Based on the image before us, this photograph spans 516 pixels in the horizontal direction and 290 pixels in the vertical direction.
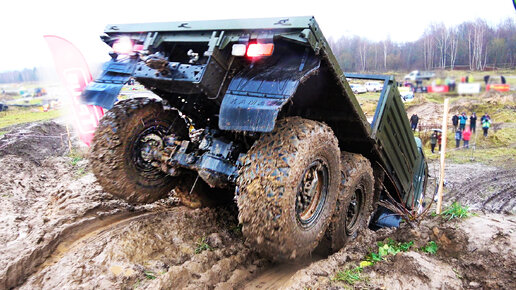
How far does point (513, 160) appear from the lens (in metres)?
11.4

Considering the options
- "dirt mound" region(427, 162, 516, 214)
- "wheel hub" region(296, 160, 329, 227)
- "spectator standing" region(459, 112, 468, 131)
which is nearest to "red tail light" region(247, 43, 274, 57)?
"wheel hub" region(296, 160, 329, 227)

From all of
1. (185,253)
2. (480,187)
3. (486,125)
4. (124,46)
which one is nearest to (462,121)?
(486,125)

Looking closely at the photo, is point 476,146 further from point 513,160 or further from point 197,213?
point 197,213

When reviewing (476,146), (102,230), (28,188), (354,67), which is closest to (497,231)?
(354,67)

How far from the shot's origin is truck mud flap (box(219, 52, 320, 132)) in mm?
2369

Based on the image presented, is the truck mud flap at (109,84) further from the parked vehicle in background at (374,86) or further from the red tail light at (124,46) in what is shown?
the parked vehicle in background at (374,86)

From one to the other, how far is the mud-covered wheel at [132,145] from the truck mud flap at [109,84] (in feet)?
0.86

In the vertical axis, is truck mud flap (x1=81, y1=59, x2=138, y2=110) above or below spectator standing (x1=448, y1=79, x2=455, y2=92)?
above

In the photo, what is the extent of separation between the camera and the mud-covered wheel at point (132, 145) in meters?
3.23

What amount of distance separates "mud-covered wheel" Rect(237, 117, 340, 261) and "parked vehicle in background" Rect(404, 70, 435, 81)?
3.20 ft

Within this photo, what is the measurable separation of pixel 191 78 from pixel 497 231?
3162mm

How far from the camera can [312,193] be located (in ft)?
9.28

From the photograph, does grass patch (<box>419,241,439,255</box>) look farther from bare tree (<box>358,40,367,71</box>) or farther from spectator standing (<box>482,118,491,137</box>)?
spectator standing (<box>482,118,491,137</box>)

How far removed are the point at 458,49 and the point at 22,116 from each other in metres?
16.4
